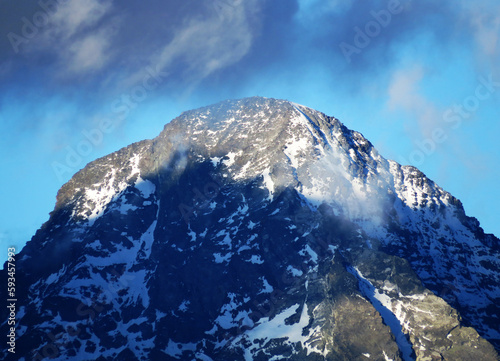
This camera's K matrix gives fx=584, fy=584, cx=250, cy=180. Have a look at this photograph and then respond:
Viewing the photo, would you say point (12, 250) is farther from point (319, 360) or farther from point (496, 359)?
point (496, 359)

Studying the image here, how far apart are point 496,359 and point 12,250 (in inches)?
6136

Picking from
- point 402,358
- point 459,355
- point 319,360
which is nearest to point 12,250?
point 319,360

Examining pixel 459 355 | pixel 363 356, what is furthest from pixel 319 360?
pixel 459 355

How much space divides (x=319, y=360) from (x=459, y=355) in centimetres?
4650

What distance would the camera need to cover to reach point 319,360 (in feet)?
646

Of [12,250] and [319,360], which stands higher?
[12,250]

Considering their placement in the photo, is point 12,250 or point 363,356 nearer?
point 12,250

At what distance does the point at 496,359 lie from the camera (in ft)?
623

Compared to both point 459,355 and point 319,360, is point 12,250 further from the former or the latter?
point 459,355

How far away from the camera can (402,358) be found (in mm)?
194750

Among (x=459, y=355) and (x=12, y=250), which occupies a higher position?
(x=12, y=250)

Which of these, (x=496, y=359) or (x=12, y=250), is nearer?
(x=12, y=250)

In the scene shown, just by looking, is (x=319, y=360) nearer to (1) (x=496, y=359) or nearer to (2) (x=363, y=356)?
(2) (x=363, y=356)

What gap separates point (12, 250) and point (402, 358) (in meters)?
129
